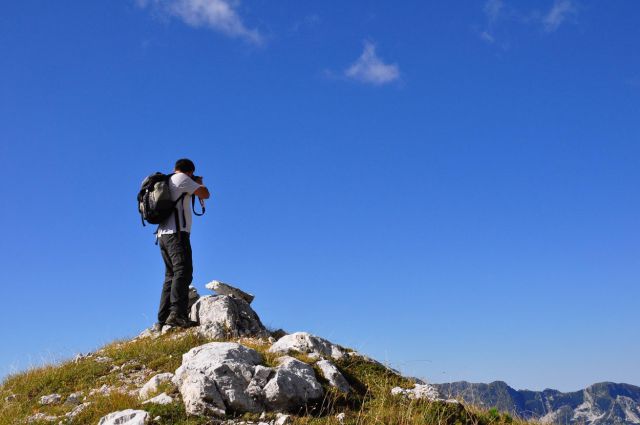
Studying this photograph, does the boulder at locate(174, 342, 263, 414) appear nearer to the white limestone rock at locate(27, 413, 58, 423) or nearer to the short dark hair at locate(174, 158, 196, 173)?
the white limestone rock at locate(27, 413, 58, 423)

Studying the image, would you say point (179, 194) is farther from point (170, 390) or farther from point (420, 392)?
point (420, 392)

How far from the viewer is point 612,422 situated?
1074 centimetres

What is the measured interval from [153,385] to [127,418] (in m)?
1.42

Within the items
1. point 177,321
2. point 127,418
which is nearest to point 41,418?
point 127,418

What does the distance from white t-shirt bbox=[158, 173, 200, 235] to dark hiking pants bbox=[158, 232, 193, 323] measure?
180 millimetres

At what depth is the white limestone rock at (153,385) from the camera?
10594mm

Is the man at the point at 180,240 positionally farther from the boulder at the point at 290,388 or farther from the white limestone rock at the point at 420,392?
the white limestone rock at the point at 420,392

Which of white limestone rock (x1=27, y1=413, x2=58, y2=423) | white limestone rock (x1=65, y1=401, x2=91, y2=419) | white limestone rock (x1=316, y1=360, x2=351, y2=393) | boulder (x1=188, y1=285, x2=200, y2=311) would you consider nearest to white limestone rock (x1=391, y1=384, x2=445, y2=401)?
white limestone rock (x1=316, y1=360, x2=351, y2=393)

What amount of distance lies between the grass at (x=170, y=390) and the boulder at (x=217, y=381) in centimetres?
23

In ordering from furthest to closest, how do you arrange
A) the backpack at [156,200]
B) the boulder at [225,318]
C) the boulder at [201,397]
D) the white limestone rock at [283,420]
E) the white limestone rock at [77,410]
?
the boulder at [225,318] < the backpack at [156,200] < the white limestone rock at [77,410] < the boulder at [201,397] < the white limestone rock at [283,420]

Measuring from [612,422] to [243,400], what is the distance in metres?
6.64

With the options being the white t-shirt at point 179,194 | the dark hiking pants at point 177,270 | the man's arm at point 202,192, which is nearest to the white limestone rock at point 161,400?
the dark hiking pants at point 177,270

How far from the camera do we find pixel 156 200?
48.9 ft

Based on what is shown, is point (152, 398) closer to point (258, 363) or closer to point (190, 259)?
point (258, 363)
